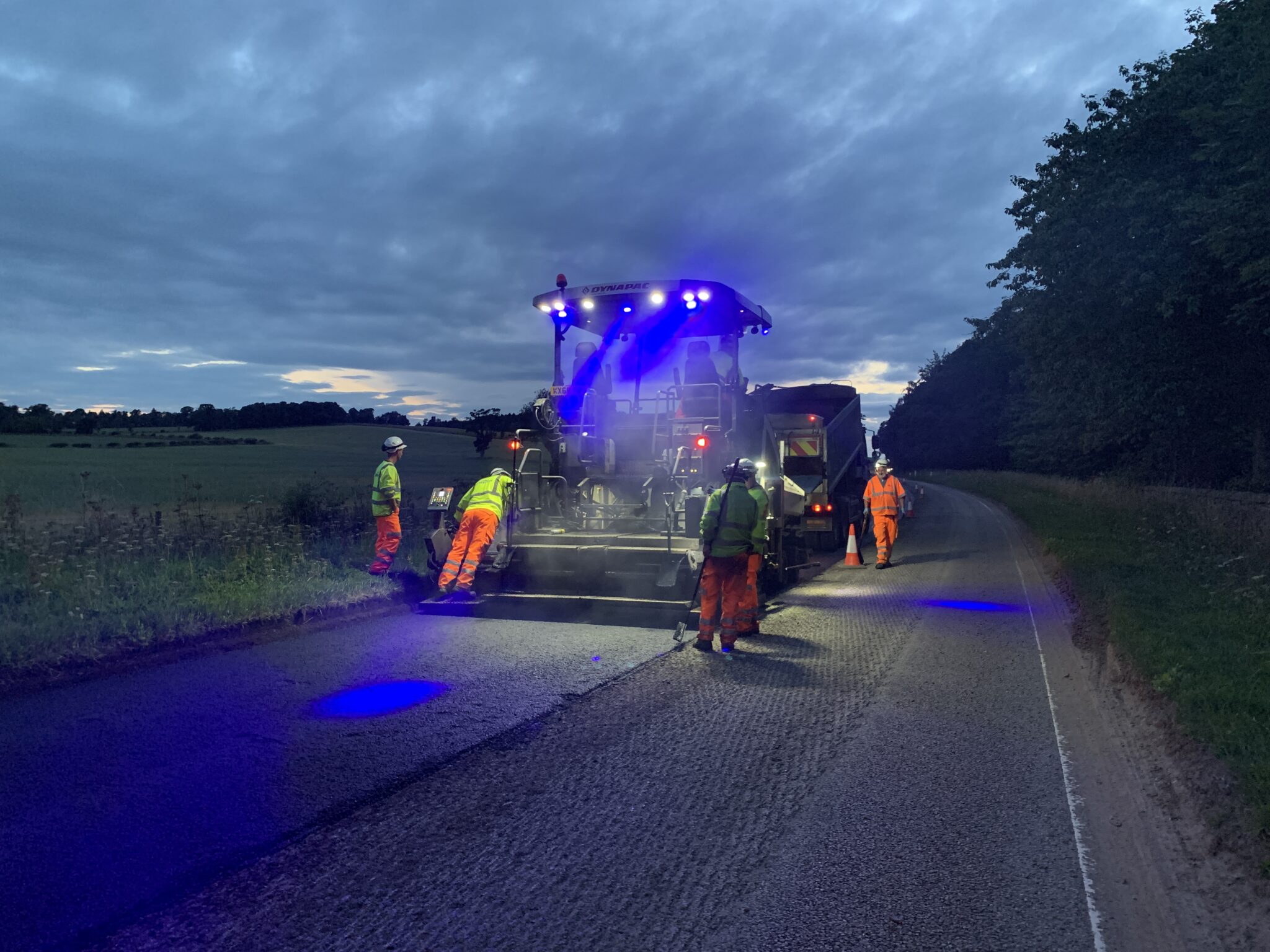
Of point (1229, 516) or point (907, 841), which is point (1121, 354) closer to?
point (1229, 516)

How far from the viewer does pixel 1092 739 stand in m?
5.25

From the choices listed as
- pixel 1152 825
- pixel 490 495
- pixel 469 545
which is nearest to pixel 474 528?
pixel 469 545

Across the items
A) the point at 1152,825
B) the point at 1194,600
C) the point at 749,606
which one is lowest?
the point at 1152,825

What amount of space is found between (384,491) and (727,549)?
16.6ft

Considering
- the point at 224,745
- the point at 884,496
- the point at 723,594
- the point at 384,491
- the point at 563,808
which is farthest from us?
the point at 884,496

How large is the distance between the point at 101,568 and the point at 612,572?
523 cm

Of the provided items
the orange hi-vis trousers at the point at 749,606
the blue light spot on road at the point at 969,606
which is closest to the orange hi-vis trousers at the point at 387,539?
the orange hi-vis trousers at the point at 749,606

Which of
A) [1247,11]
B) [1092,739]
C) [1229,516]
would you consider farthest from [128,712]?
[1247,11]

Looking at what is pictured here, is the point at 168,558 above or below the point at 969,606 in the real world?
above

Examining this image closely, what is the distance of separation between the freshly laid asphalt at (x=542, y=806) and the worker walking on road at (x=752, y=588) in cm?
103

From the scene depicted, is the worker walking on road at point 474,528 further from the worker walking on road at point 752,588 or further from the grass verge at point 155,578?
the worker walking on road at point 752,588

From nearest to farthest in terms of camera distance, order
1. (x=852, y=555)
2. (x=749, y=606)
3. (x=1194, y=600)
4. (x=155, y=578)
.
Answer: (x=749, y=606) < (x=155, y=578) < (x=1194, y=600) < (x=852, y=555)

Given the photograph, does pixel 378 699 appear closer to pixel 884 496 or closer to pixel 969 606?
pixel 969 606

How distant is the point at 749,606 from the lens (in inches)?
314
